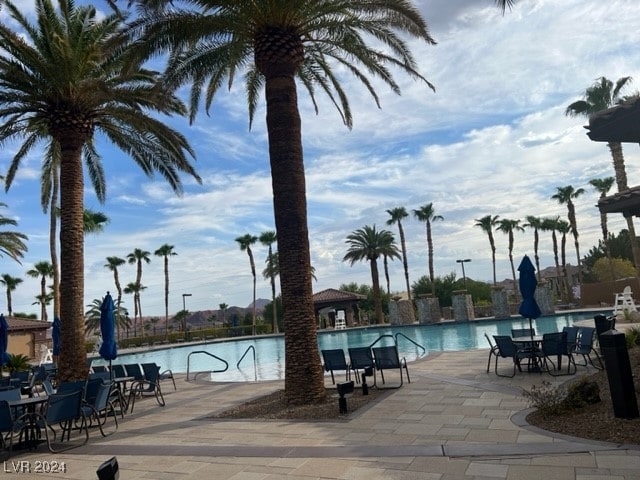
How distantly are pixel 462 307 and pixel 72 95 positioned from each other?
33903 mm

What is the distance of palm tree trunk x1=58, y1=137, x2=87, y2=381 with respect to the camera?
11.4m

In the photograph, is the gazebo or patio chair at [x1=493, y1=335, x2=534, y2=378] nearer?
patio chair at [x1=493, y1=335, x2=534, y2=378]

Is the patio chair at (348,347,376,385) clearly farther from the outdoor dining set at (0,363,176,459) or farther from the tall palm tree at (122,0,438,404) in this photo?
the outdoor dining set at (0,363,176,459)

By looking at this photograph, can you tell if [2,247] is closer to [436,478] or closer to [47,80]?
[47,80]

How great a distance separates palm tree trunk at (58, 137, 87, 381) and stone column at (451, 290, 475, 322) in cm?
3261

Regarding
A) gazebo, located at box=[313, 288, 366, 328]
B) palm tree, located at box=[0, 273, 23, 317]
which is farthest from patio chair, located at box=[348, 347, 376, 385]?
palm tree, located at box=[0, 273, 23, 317]

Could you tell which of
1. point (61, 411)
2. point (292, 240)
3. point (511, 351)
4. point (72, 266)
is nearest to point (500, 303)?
point (511, 351)

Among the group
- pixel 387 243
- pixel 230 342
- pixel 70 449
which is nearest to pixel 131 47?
pixel 70 449

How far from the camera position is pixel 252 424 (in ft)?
26.2

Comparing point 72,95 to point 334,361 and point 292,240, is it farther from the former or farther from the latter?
point 334,361

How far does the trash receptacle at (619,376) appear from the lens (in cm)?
589

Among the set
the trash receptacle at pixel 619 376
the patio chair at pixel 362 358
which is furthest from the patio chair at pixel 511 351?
the trash receptacle at pixel 619 376

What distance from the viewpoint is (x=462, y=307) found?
39.3m

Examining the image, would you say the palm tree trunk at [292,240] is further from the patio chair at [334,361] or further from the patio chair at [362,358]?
the patio chair at [334,361]
